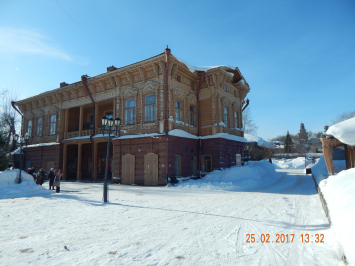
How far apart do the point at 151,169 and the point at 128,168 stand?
228 centimetres

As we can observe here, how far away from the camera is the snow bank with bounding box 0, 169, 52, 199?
12.3 metres

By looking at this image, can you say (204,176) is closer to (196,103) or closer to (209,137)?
(209,137)

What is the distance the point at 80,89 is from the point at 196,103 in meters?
11.4

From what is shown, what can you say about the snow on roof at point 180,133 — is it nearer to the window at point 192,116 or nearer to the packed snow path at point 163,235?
the window at point 192,116

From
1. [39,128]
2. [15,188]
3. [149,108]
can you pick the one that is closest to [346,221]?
[15,188]

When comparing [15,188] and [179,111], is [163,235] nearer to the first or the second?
[15,188]

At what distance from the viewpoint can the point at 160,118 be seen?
666 inches

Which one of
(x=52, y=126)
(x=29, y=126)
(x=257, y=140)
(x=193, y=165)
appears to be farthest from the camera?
(x=257, y=140)

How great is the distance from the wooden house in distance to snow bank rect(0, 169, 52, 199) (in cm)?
631

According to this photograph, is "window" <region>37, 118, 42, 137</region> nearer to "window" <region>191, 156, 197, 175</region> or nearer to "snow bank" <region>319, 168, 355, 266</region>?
"window" <region>191, 156, 197, 175</region>

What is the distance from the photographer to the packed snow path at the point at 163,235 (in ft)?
12.8

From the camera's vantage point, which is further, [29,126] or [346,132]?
[29,126]

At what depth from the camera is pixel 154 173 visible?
55.3 feet

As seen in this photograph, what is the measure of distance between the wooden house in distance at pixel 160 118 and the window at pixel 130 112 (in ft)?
0.16
